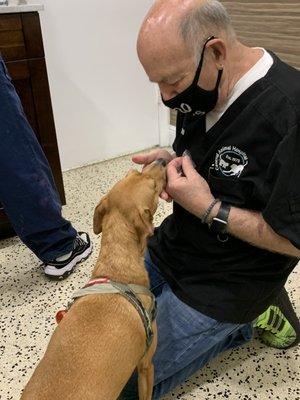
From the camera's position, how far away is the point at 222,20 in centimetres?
98

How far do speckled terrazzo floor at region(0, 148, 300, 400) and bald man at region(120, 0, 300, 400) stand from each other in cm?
10

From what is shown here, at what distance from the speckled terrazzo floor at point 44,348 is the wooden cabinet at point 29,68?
1.17ft

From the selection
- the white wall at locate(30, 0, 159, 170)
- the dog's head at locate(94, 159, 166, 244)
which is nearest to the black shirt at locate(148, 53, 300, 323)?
the dog's head at locate(94, 159, 166, 244)

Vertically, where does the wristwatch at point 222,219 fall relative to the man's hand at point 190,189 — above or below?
below

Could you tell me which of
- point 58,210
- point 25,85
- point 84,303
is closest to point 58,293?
point 58,210

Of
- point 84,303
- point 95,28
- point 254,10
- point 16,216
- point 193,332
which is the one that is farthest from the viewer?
point 95,28

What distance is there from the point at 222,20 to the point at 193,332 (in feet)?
2.80

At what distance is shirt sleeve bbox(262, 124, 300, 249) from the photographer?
0.94 metres

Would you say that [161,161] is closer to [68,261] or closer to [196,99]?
[196,99]

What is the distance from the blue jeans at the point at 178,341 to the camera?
1222 mm

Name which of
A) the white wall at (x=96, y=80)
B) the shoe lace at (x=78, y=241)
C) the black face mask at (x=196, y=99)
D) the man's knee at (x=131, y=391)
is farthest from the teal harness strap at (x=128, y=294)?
the white wall at (x=96, y=80)

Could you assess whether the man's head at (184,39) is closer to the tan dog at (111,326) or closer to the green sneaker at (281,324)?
the tan dog at (111,326)

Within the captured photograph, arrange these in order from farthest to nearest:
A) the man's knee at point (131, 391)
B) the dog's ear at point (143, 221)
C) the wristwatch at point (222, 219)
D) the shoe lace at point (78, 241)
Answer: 1. the shoe lace at point (78, 241)
2. the man's knee at point (131, 391)
3. the dog's ear at point (143, 221)
4. the wristwatch at point (222, 219)

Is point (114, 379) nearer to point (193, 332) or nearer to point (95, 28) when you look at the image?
point (193, 332)
